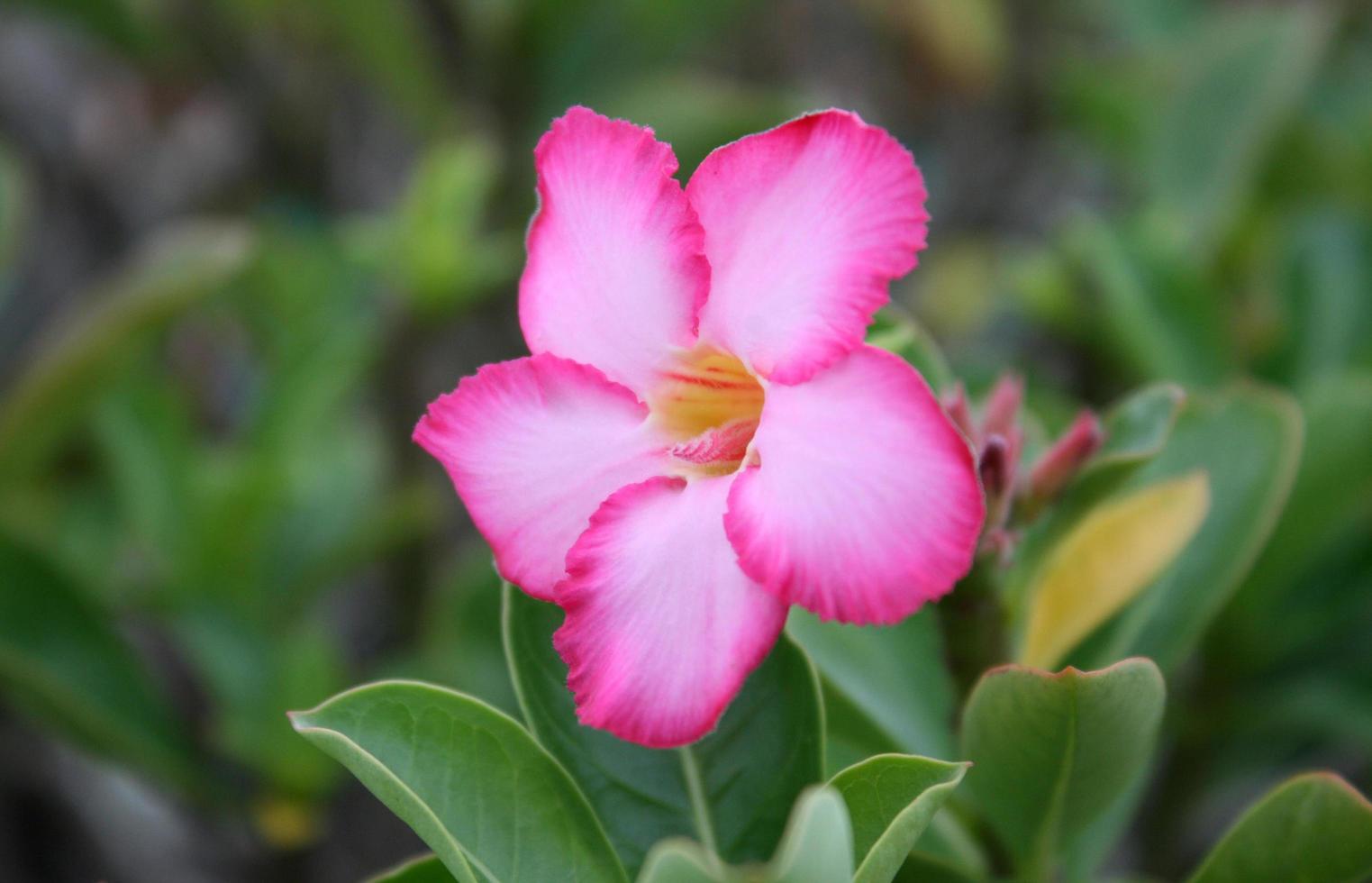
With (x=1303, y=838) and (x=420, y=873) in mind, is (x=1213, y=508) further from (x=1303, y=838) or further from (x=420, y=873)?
(x=420, y=873)

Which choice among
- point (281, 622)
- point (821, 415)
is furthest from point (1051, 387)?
point (821, 415)

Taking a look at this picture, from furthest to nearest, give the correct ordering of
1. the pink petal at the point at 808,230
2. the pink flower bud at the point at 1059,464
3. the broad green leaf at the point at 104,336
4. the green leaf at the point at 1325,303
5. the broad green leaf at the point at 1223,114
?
the broad green leaf at the point at 1223,114
the green leaf at the point at 1325,303
the broad green leaf at the point at 104,336
the pink flower bud at the point at 1059,464
the pink petal at the point at 808,230

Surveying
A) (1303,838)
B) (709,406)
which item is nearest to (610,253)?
(709,406)

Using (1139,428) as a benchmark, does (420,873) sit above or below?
below

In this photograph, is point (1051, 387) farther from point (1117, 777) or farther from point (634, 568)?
point (634, 568)

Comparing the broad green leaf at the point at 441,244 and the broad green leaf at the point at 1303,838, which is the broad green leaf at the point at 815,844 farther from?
the broad green leaf at the point at 441,244

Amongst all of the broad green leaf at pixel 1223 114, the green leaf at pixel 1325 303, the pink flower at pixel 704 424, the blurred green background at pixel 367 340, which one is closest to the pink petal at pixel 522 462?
the pink flower at pixel 704 424

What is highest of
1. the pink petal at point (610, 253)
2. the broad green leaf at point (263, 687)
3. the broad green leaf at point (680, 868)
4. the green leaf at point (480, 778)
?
the pink petal at point (610, 253)
